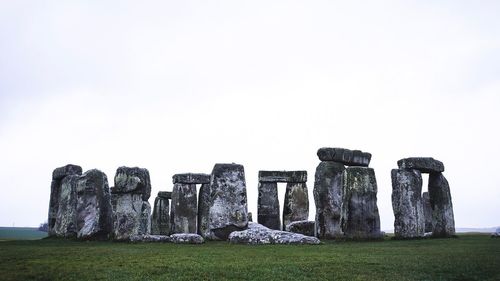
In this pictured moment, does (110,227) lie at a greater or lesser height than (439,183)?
lesser

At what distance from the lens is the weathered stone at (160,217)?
2364 centimetres

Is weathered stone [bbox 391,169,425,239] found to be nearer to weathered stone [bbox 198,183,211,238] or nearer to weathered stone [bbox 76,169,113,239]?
weathered stone [bbox 198,183,211,238]

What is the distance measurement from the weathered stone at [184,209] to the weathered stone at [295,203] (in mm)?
3928

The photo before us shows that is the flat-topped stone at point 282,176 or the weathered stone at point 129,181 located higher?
the flat-topped stone at point 282,176

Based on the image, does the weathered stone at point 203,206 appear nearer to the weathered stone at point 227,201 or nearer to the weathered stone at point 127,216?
the weathered stone at point 227,201

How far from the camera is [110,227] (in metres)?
14.9

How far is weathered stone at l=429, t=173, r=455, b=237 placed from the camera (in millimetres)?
15977

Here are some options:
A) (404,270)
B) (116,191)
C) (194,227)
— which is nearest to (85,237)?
(116,191)

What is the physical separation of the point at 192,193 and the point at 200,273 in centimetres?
1456

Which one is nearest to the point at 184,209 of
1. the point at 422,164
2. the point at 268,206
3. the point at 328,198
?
the point at 268,206

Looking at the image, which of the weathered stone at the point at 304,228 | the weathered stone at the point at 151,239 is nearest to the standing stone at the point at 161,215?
the weathered stone at the point at 304,228

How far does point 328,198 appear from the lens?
15758mm

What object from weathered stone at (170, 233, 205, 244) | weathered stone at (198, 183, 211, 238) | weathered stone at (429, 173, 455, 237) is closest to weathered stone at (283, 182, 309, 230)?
weathered stone at (198, 183, 211, 238)

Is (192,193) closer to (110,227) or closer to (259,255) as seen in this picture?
(110,227)
